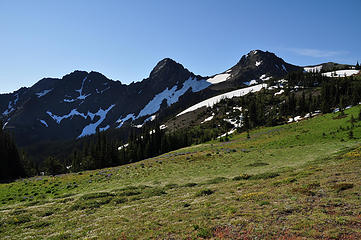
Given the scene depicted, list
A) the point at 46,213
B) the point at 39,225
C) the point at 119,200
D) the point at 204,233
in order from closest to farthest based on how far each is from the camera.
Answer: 1. the point at 204,233
2. the point at 39,225
3. the point at 46,213
4. the point at 119,200

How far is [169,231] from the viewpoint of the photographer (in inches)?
449

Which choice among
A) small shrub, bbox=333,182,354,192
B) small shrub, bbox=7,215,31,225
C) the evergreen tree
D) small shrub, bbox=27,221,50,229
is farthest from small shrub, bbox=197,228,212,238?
the evergreen tree

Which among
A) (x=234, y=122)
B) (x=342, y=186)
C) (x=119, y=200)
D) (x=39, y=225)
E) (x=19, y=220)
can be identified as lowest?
(x=119, y=200)

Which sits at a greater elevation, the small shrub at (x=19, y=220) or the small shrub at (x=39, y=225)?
the small shrub at (x=19, y=220)

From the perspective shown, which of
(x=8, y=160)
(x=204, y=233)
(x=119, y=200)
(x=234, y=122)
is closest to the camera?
(x=204, y=233)

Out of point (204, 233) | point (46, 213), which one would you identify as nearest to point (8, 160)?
point (46, 213)

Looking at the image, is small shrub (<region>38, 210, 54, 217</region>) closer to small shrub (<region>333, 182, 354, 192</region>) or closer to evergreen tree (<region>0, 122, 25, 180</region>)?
small shrub (<region>333, 182, 354, 192</region>)

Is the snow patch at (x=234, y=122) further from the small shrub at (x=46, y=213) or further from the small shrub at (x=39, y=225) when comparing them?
the small shrub at (x=39, y=225)

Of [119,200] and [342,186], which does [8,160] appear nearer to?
[119,200]

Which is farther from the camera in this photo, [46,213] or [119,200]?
[119,200]

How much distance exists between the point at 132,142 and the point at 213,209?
11338 cm

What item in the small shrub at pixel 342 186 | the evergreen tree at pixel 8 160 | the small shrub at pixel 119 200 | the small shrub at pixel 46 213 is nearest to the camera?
the small shrub at pixel 342 186

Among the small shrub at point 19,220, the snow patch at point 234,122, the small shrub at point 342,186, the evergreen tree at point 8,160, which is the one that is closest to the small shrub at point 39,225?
the small shrub at point 19,220

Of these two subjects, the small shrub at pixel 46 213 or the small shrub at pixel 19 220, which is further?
the small shrub at pixel 46 213
